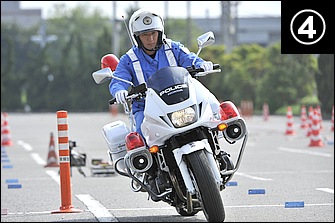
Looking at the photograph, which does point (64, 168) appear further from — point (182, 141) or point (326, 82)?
point (326, 82)

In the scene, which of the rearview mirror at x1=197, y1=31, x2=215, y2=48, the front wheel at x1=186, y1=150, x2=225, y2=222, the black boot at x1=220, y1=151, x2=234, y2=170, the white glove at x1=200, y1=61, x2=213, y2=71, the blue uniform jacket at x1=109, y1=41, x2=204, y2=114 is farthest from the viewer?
the blue uniform jacket at x1=109, y1=41, x2=204, y2=114

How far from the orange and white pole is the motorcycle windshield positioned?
6.71 ft

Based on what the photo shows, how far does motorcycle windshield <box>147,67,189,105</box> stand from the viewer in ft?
28.5

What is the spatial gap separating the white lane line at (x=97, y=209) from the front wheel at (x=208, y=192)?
1.32 metres

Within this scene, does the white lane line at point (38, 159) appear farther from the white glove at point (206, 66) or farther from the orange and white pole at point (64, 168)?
the white glove at point (206, 66)

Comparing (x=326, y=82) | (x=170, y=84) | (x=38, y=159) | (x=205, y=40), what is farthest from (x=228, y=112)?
(x=326, y=82)

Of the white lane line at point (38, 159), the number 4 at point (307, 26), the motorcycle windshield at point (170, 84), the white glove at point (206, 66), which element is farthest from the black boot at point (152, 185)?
the number 4 at point (307, 26)

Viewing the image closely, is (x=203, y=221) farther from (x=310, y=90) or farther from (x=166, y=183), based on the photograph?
(x=310, y=90)

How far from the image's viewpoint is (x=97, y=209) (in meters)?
10.6

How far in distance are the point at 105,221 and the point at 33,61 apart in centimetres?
6208

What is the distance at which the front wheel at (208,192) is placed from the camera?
27.0 feet

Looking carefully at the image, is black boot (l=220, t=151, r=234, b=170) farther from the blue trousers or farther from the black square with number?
the black square with number

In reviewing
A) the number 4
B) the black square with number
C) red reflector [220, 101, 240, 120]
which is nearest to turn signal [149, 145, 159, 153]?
red reflector [220, 101, 240, 120]

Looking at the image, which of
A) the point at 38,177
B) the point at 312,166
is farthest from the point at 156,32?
the point at 312,166
